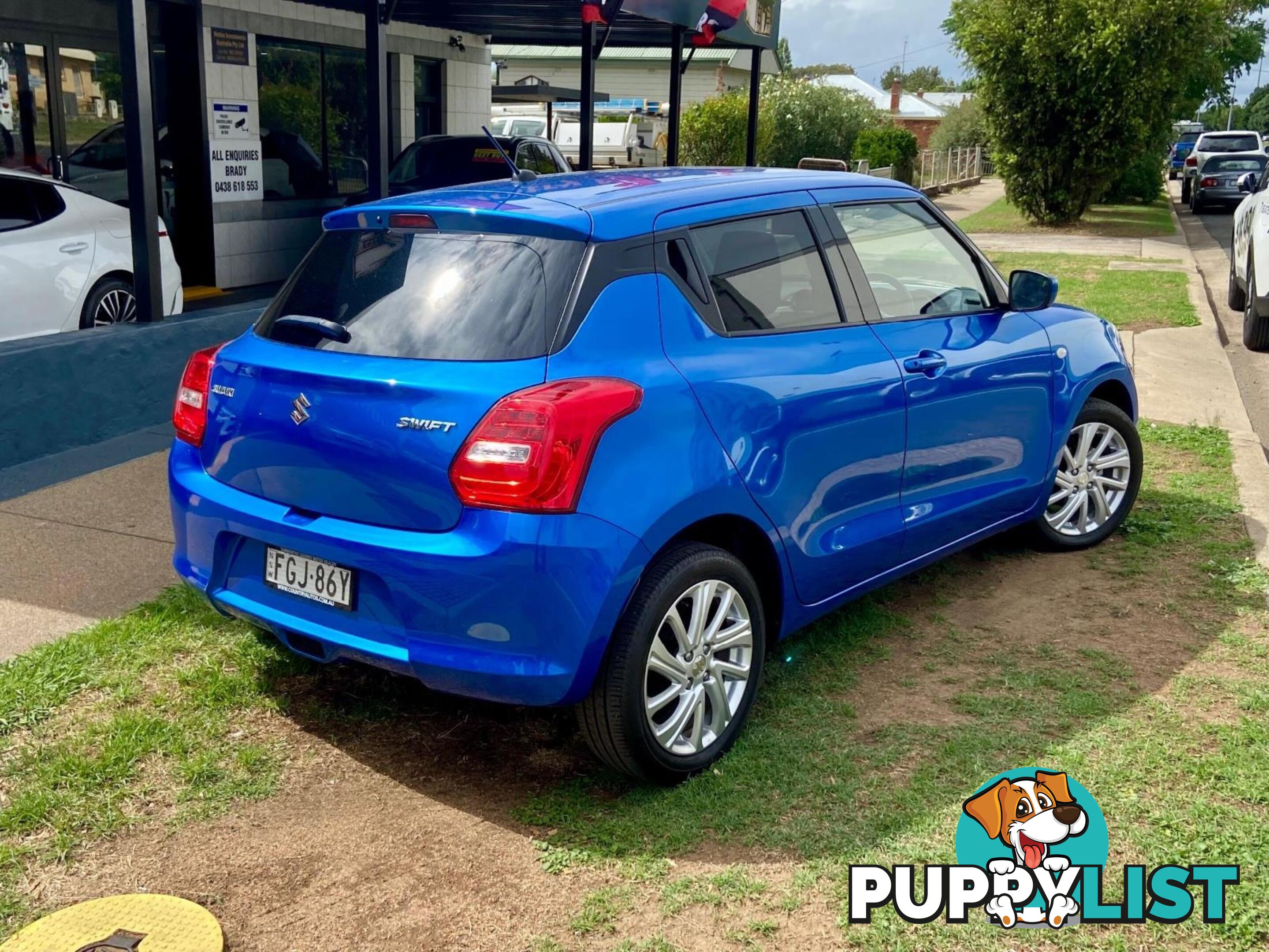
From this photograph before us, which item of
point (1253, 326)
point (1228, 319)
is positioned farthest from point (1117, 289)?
point (1253, 326)

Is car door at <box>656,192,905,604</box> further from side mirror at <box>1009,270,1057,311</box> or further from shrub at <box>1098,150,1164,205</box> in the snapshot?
shrub at <box>1098,150,1164,205</box>

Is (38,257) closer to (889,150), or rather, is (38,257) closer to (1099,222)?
(1099,222)

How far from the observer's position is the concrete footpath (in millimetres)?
4941

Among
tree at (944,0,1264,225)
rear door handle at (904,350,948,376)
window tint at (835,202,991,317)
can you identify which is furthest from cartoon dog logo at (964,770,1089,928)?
tree at (944,0,1264,225)

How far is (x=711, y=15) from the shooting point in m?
14.2

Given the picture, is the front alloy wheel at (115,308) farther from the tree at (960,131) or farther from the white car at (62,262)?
the tree at (960,131)

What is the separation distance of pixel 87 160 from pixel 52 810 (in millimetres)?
9970

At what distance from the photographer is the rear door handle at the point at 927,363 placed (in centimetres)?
Answer: 445

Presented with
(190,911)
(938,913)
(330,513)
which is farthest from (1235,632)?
(190,911)

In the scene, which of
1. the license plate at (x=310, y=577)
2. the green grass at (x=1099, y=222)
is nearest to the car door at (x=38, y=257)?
the license plate at (x=310, y=577)

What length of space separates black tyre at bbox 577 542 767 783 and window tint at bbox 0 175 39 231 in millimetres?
6569

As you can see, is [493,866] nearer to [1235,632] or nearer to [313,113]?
[1235,632]

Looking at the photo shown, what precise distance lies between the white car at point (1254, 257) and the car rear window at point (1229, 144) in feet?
92.6

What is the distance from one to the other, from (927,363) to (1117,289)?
11.7 m
